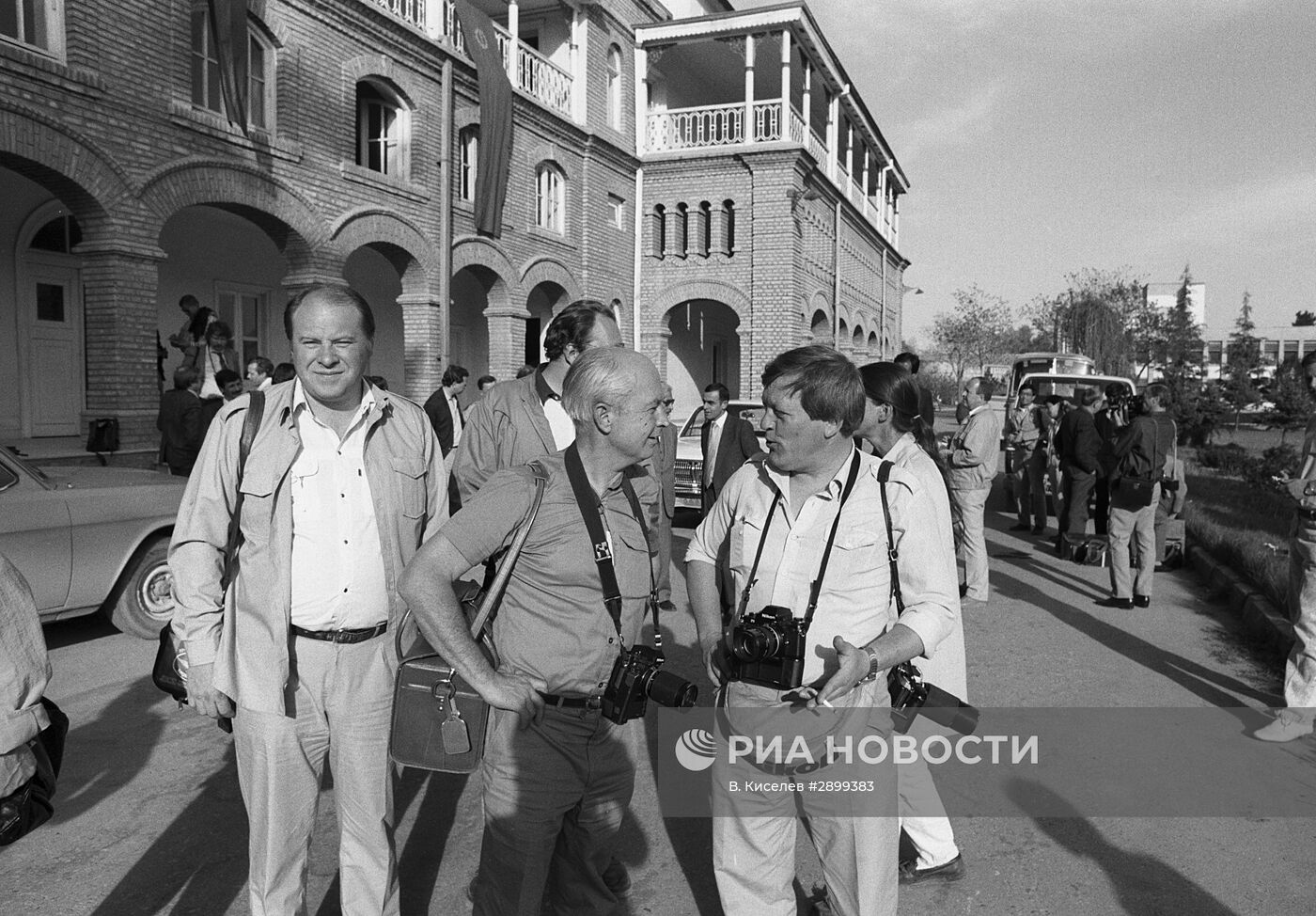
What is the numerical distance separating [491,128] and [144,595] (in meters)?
11.4

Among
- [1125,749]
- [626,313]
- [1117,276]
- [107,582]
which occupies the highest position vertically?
[1117,276]

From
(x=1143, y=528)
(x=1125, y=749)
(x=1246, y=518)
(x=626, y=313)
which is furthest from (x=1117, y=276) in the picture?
(x=1125, y=749)

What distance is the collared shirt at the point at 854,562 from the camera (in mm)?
2459

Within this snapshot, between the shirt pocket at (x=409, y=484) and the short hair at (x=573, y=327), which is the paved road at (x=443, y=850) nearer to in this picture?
the shirt pocket at (x=409, y=484)

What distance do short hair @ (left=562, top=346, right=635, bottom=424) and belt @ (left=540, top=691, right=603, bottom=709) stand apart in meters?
0.69

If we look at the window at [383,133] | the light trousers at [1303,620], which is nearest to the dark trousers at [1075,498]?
the light trousers at [1303,620]

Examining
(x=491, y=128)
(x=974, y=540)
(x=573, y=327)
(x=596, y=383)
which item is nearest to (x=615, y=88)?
(x=491, y=128)

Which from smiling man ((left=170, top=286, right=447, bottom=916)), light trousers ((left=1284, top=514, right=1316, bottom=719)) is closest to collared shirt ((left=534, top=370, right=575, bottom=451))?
smiling man ((left=170, top=286, right=447, bottom=916))

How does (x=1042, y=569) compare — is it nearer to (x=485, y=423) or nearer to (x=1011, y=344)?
(x=485, y=423)

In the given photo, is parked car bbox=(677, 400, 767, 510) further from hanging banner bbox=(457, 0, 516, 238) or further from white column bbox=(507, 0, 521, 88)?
white column bbox=(507, 0, 521, 88)

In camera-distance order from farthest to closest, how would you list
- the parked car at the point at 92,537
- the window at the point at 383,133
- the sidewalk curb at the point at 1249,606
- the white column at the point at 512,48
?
the white column at the point at 512,48 < the window at the point at 383,133 < the sidewalk curb at the point at 1249,606 < the parked car at the point at 92,537

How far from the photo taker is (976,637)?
7.05 m

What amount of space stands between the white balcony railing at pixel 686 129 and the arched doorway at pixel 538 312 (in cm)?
468

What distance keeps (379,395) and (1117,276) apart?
179ft
